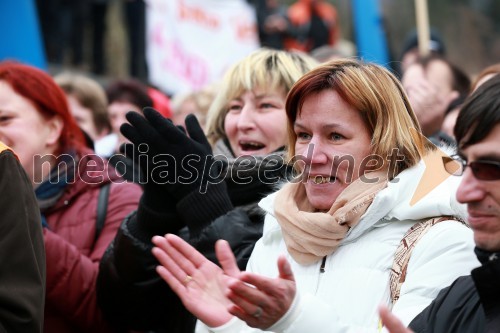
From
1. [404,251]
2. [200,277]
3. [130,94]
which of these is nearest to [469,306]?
[404,251]

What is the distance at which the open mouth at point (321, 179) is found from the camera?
140 inches

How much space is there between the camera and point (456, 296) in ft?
9.46

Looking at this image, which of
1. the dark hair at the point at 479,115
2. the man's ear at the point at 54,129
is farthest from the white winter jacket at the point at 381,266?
the man's ear at the point at 54,129

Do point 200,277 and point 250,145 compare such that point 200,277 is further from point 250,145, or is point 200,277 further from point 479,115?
point 250,145

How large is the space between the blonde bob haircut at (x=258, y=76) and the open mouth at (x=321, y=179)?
1.11 metres

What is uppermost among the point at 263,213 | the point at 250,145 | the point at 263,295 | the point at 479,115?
the point at 479,115

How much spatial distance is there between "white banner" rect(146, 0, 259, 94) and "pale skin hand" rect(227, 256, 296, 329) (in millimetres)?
6106

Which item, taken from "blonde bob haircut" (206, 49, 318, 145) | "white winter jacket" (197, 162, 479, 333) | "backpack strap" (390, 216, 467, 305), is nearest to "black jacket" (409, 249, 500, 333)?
"white winter jacket" (197, 162, 479, 333)

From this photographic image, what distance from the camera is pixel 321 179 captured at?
3572 millimetres

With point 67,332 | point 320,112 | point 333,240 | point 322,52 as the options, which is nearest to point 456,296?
point 333,240

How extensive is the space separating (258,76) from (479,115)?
6.76 ft

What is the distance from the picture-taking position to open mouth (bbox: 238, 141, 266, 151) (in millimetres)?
4609

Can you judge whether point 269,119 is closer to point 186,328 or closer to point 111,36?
point 186,328

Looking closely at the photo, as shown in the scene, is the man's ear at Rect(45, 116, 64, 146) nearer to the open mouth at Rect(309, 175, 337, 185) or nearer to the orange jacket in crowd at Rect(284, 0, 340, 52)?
the open mouth at Rect(309, 175, 337, 185)
